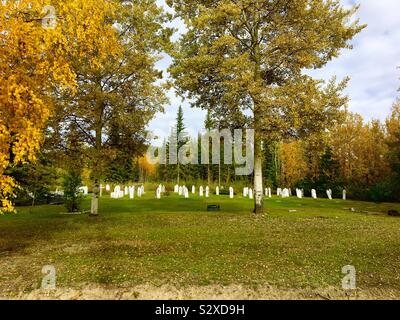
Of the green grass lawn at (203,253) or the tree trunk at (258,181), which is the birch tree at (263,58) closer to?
the tree trunk at (258,181)

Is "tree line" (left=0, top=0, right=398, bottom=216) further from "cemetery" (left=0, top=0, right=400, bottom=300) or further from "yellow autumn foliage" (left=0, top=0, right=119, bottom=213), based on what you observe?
"yellow autumn foliage" (left=0, top=0, right=119, bottom=213)

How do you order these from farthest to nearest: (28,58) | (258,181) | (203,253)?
(258,181) → (203,253) → (28,58)

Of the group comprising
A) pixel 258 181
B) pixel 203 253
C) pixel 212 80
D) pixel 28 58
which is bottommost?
pixel 203 253

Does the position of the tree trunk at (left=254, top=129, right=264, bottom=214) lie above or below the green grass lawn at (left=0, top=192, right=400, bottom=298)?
above

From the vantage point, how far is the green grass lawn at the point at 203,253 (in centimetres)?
881

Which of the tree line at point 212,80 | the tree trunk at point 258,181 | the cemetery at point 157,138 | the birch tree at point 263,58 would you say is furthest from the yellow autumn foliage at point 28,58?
the tree trunk at point 258,181

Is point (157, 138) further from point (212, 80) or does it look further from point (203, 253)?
point (203, 253)

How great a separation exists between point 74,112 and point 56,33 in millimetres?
11073

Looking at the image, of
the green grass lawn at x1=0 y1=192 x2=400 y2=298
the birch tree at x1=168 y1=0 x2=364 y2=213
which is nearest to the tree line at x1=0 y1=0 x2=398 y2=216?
the birch tree at x1=168 y1=0 x2=364 y2=213

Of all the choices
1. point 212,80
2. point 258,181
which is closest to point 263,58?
point 212,80

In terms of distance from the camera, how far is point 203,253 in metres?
11.3

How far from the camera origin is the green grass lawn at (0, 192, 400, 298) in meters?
8.81
